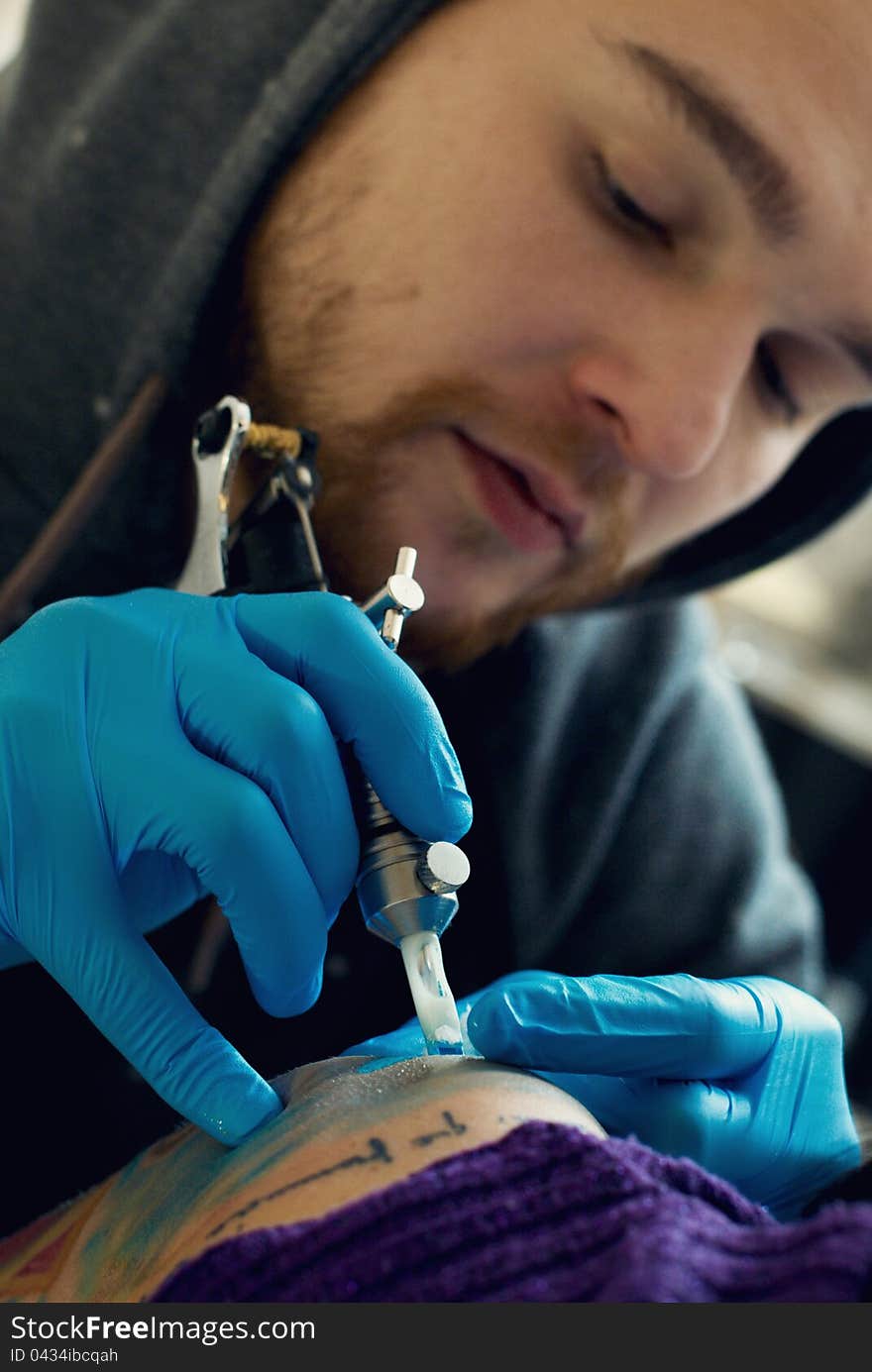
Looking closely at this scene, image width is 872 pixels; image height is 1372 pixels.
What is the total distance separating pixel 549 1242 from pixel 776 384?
680mm

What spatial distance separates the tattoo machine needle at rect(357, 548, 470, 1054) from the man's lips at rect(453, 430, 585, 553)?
271mm

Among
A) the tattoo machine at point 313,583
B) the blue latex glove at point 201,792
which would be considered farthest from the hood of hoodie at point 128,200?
the blue latex glove at point 201,792

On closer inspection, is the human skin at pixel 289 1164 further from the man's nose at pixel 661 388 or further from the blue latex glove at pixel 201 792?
the man's nose at pixel 661 388

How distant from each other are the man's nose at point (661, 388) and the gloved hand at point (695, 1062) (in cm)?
36

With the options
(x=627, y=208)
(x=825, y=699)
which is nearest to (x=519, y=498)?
(x=627, y=208)

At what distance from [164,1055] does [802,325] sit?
63 centimetres

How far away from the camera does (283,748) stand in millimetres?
529

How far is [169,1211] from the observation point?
0.50 m

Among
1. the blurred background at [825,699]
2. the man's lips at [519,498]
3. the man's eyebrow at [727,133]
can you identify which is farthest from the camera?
the blurred background at [825,699]

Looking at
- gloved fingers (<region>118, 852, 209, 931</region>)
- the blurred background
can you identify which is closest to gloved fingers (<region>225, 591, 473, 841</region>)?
gloved fingers (<region>118, 852, 209, 931</region>)

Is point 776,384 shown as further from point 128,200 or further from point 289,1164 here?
point 289,1164

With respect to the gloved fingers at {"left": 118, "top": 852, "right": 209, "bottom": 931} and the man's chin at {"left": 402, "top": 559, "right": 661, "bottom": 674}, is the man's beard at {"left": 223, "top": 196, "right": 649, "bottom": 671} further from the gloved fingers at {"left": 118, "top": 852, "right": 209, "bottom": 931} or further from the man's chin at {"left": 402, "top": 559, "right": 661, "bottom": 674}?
the gloved fingers at {"left": 118, "top": 852, "right": 209, "bottom": 931}

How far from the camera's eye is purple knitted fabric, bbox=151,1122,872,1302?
37cm

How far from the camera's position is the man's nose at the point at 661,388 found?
756 millimetres
